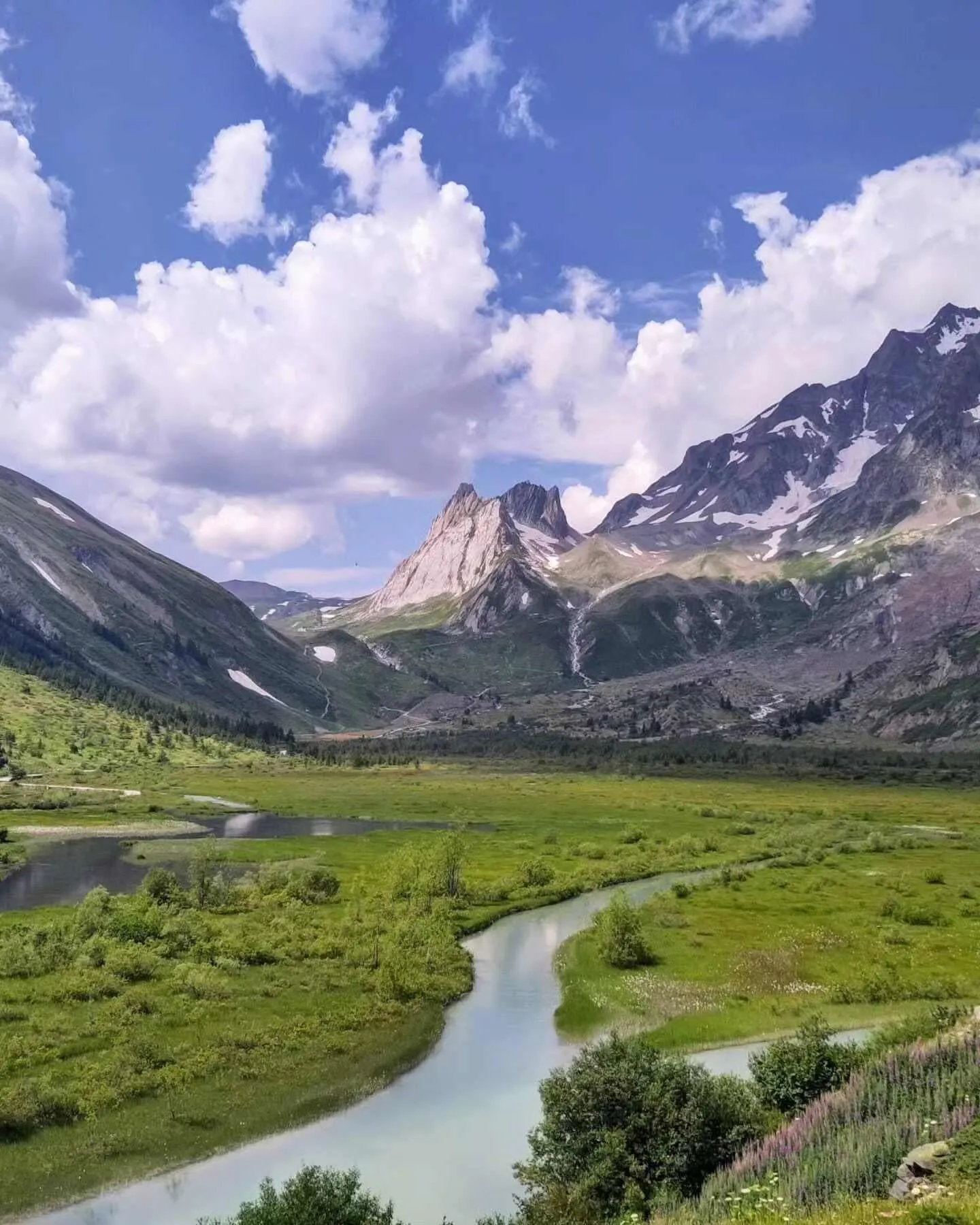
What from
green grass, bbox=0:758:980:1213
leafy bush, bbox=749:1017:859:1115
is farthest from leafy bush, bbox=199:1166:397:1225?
leafy bush, bbox=749:1017:859:1115

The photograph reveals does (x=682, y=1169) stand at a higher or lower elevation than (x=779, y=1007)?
higher

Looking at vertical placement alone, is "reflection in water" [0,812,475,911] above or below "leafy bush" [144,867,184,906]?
below

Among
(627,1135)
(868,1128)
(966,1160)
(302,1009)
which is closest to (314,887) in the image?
(302,1009)

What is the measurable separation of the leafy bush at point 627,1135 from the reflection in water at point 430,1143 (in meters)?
3.20

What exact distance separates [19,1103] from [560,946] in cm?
4566

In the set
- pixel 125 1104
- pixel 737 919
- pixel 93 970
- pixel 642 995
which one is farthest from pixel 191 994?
pixel 737 919

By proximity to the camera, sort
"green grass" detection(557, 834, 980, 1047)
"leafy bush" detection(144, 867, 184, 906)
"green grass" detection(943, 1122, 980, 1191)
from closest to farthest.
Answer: "green grass" detection(943, 1122, 980, 1191) → "green grass" detection(557, 834, 980, 1047) → "leafy bush" detection(144, 867, 184, 906)

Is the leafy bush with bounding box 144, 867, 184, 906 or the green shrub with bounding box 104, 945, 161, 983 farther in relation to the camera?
the leafy bush with bounding box 144, 867, 184, 906

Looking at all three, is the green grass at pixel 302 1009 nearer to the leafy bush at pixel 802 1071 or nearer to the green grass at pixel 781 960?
the green grass at pixel 781 960

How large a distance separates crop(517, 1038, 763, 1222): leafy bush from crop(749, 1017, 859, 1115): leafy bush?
2.79m

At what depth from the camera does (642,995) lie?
60469 mm

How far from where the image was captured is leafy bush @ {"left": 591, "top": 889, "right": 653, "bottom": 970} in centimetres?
6775

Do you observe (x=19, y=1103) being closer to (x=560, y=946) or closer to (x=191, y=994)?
(x=191, y=994)

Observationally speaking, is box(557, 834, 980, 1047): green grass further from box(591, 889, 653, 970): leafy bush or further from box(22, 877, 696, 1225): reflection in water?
box(22, 877, 696, 1225): reflection in water
